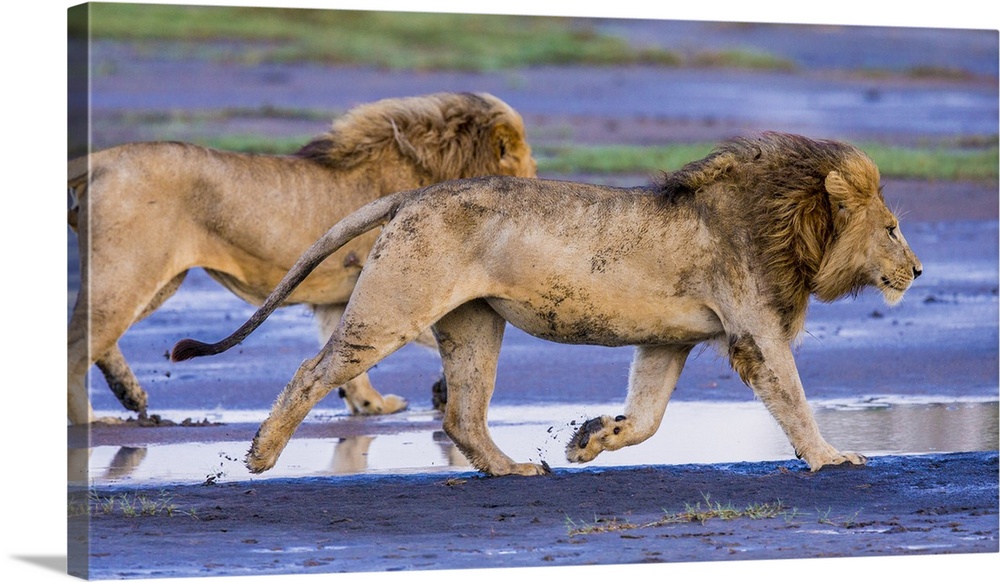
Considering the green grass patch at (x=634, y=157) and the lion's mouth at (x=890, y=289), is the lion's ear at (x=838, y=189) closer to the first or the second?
the lion's mouth at (x=890, y=289)

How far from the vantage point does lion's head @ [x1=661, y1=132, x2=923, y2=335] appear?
26.7 feet

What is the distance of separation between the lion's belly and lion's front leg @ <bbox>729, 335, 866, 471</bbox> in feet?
0.66

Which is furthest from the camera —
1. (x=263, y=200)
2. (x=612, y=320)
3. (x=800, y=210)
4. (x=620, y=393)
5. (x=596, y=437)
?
(x=620, y=393)

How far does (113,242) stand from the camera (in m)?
8.91

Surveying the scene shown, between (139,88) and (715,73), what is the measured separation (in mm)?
4259

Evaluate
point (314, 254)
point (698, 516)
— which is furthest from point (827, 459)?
point (314, 254)

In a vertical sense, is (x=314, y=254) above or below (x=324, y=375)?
above

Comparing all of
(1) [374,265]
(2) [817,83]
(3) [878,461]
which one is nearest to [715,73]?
(2) [817,83]

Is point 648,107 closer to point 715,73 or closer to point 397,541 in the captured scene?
point 715,73

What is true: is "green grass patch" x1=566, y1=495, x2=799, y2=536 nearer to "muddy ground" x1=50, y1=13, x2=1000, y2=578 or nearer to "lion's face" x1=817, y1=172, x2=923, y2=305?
"muddy ground" x1=50, y1=13, x2=1000, y2=578

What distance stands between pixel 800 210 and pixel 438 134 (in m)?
2.67

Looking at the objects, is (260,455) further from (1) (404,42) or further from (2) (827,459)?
(1) (404,42)

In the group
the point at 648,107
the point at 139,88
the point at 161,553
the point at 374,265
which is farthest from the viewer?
the point at 648,107

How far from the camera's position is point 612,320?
8.05m
